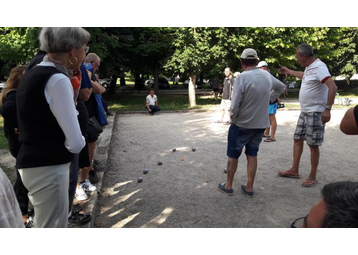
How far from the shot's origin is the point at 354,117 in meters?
1.72

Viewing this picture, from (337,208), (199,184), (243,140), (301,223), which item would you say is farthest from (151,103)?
(337,208)

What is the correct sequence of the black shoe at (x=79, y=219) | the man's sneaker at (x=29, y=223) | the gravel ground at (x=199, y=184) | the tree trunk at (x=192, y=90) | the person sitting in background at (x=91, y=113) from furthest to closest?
the tree trunk at (x=192, y=90), the person sitting in background at (x=91, y=113), the gravel ground at (x=199, y=184), the black shoe at (x=79, y=219), the man's sneaker at (x=29, y=223)

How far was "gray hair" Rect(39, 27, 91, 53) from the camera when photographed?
2.02 metres

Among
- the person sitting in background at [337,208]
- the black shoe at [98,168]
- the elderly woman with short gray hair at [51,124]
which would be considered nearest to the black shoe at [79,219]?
the elderly woman with short gray hair at [51,124]

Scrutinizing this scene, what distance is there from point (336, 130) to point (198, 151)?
206 inches

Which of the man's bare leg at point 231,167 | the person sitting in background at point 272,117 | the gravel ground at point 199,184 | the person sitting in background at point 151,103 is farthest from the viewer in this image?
the person sitting in background at point 151,103

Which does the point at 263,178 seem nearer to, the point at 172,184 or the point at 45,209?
the point at 172,184

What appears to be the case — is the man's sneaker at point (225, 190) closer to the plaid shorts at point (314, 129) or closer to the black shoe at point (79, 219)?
the plaid shorts at point (314, 129)

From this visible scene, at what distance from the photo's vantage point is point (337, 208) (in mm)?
1154

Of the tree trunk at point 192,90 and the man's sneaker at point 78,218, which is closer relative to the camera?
the man's sneaker at point 78,218

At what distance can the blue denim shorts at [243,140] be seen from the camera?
408cm

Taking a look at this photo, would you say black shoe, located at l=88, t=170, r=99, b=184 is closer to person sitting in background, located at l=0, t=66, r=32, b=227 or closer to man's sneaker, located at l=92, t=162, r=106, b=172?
man's sneaker, located at l=92, t=162, r=106, b=172

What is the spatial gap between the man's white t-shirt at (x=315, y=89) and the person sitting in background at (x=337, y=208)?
349 cm

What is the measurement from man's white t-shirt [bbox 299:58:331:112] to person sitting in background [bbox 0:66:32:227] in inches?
Answer: 151
